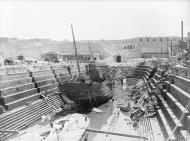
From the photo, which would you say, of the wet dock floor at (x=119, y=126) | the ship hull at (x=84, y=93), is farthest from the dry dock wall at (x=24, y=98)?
the wet dock floor at (x=119, y=126)

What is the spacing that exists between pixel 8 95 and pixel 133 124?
1028 cm

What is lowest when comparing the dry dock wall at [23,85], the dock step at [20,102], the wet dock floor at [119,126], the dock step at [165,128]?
the wet dock floor at [119,126]

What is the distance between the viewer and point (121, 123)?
1755cm

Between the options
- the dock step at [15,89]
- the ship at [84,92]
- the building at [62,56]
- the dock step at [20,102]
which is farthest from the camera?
the building at [62,56]

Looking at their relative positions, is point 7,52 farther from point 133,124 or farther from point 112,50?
point 133,124

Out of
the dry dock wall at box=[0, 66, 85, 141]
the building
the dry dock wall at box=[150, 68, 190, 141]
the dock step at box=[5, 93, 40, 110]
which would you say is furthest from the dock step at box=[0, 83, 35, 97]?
the building

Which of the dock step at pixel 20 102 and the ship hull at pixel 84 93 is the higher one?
the dock step at pixel 20 102

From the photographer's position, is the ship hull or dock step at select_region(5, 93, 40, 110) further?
the ship hull

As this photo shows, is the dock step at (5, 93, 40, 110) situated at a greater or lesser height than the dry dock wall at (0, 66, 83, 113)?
lesser

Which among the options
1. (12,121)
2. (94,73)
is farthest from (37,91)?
(94,73)

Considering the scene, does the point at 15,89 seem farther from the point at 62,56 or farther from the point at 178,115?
the point at 62,56

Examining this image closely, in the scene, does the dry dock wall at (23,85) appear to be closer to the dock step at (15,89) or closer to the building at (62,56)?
the dock step at (15,89)

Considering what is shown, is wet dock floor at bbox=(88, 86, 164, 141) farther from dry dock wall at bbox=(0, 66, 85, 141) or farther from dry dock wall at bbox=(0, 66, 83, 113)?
dry dock wall at bbox=(0, 66, 83, 113)

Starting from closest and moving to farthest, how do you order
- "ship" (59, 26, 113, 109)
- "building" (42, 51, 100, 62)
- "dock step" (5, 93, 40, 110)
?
"dock step" (5, 93, 40, 110) < "ship" (59, 26, 113, 109) < "building" (42, 51, 100, 62)
